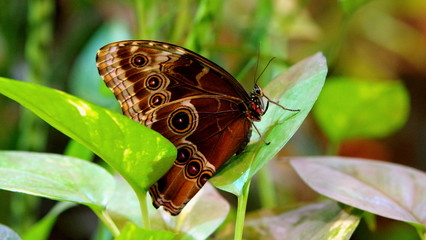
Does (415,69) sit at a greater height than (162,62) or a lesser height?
lesser

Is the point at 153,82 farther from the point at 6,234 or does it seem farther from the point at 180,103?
the point at 6,234

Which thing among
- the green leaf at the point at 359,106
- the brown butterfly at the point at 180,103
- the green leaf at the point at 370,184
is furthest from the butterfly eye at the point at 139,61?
the green leaf at the point at 359,106

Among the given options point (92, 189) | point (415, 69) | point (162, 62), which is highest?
point (162, 62)

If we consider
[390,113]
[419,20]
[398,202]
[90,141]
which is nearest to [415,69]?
[419,20]

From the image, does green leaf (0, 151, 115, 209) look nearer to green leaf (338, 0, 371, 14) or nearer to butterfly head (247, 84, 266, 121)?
butterfly head (247, 84, 266, 121)

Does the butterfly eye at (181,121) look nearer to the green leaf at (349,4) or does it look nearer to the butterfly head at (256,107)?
the butterfly head at (256,107)

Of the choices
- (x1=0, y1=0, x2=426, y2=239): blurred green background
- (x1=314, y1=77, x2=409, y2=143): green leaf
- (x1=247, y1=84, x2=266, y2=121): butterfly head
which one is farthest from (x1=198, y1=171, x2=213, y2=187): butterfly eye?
(x1=314, y1=77, x2=409, y2=143): green leaf

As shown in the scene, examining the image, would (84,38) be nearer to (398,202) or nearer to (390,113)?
(390,113)
